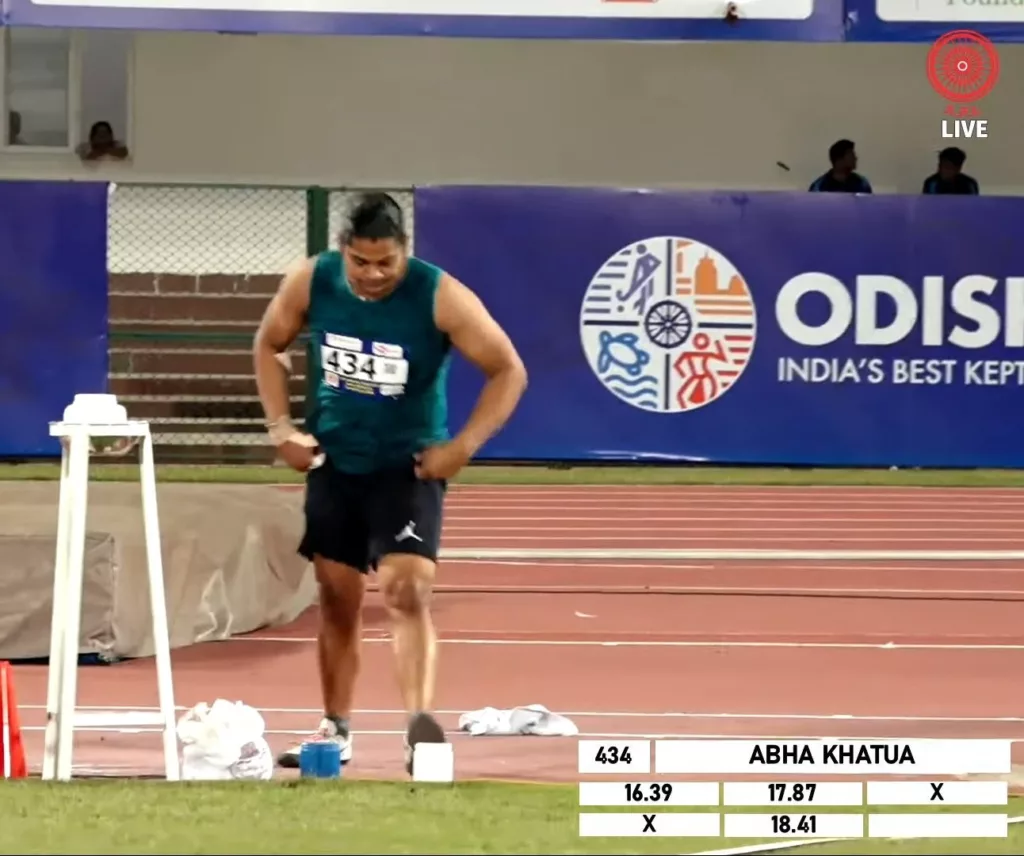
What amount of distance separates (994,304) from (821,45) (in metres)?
5.08

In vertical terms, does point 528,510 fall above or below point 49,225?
below

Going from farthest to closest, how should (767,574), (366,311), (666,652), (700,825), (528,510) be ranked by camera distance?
(528,510)
(767,574)
(666,652)
(366,311)
(700,825)

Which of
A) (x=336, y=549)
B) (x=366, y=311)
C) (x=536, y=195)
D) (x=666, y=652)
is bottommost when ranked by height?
(x=666, y=652)

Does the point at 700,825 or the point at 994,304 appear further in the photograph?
the point at 994,304

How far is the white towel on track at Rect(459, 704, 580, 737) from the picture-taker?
7.03 m

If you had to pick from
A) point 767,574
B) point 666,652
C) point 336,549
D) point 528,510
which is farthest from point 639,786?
point 528,510

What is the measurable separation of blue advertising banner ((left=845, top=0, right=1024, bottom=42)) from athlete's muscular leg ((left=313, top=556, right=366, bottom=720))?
900 cm

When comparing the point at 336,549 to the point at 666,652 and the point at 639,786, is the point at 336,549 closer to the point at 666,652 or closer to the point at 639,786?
the point at 639,786

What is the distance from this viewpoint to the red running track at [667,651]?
7.23 m

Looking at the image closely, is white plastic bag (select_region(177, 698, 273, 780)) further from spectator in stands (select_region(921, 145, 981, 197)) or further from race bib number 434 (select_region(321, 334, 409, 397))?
spectator in stands (select_region(921, 145, 981, 197))

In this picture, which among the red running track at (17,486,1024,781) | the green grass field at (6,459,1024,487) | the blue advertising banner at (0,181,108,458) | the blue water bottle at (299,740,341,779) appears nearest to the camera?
the blue water bottle at (299,740,341,779)

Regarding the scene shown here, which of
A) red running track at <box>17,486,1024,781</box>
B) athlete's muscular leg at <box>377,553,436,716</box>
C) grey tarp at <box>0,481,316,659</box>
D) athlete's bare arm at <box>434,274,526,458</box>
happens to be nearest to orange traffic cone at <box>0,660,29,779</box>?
red running track at <box>17,486,1024,781</box>

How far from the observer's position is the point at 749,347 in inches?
643

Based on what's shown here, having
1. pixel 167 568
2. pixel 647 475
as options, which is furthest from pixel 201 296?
pixel 167 568
